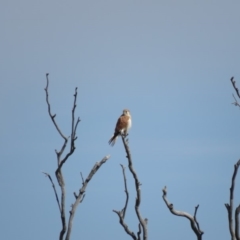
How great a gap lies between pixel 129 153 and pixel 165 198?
1525mm

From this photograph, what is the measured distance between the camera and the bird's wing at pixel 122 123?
13952mm

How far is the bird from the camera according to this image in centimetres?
1359

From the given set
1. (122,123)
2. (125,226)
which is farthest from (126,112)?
(125,226)

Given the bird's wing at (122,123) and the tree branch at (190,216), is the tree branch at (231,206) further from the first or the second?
the bird's wing at (122,123)

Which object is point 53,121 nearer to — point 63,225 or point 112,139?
point 63,225

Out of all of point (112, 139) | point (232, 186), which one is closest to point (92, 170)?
point (232, 186)

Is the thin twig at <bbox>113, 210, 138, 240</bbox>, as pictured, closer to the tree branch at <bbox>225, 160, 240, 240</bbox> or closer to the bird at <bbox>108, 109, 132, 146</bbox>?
the tree branch at <bbox>225, 160, 240, 240</bbox>

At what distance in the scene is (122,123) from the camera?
14266mm

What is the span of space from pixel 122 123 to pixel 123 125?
0.09 metres

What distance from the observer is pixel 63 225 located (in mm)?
5449

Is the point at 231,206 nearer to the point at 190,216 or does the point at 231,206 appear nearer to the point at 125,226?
the point at 190,216

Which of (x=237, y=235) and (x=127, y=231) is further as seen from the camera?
(x=127, y=231)

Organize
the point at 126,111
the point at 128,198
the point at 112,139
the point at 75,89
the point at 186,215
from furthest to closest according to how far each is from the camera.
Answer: the point at 126,111, the point at 112,139, the point at 128,198, the point at 186,215, the point at 75,89

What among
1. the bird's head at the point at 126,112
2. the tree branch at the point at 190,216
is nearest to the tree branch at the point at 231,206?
the tree branch at the point at 190,216
